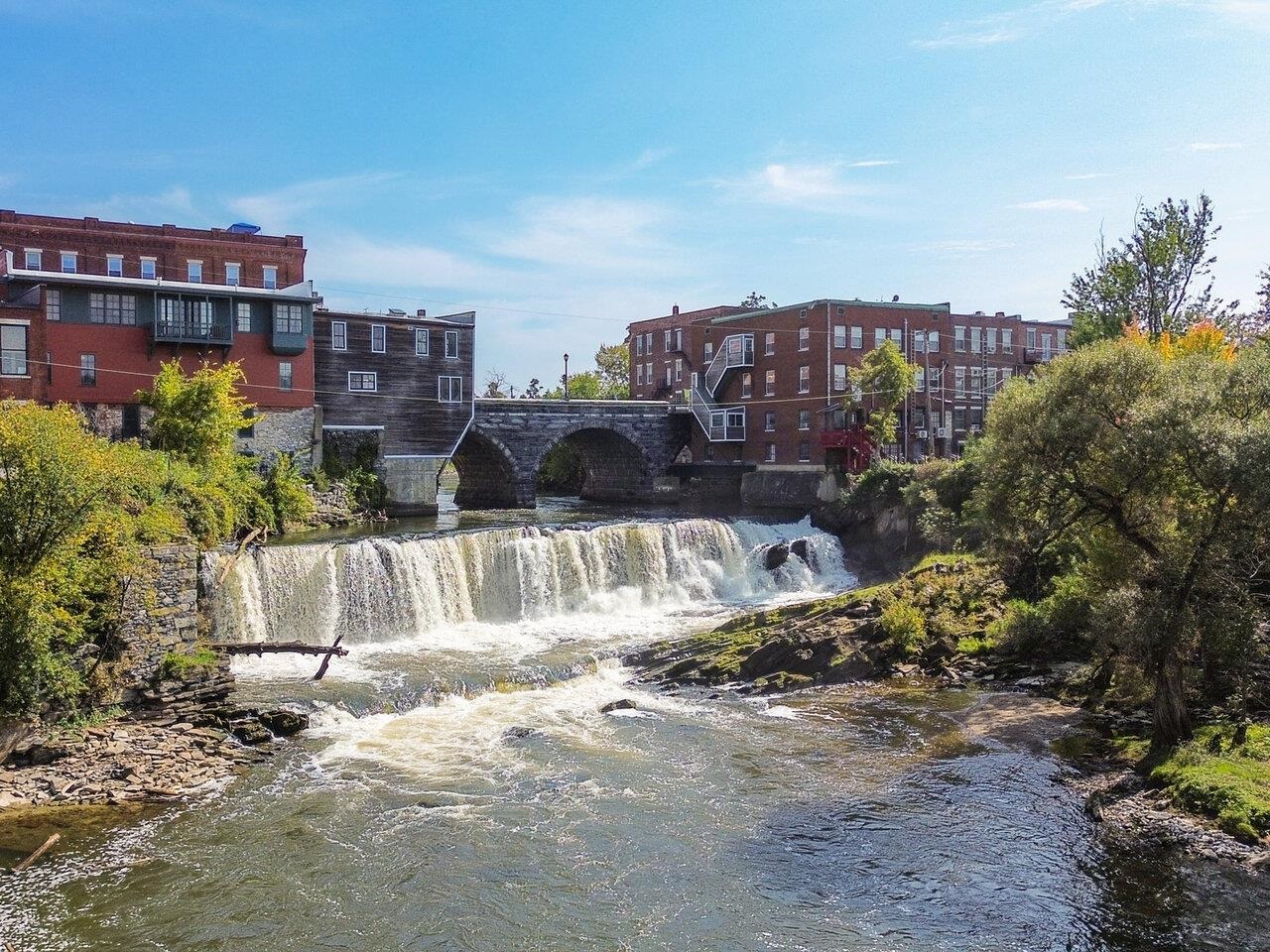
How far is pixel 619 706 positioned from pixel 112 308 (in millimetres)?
31301

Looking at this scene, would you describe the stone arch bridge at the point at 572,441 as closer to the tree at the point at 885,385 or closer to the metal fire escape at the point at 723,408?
the metal fire escape at the point at 723,408

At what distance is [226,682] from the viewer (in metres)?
19.1

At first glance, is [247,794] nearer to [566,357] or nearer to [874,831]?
[874,831]

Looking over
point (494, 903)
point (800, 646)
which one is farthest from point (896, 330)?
point (494, 903)

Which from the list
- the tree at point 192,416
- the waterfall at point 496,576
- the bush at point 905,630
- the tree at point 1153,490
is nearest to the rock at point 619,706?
the bush at point 905,630

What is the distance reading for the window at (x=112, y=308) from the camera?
4050cm

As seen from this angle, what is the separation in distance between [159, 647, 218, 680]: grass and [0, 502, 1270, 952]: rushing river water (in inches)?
91.2

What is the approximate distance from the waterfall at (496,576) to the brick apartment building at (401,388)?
1679 centimetres

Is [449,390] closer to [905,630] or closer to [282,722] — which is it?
[905,630]

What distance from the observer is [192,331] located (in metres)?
41.8

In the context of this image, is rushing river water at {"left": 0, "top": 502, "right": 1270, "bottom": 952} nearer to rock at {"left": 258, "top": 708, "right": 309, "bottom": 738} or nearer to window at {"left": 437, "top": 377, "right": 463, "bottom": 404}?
rock at {"left": 258, "top": 708, "right": 309, "bottom": 738}

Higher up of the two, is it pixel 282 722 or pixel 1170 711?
pixel 1170 711

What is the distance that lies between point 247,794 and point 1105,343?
54.4 feet

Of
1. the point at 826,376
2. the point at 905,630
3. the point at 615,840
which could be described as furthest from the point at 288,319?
the point at 615,840
